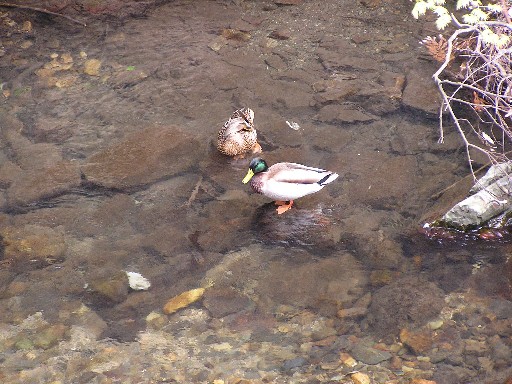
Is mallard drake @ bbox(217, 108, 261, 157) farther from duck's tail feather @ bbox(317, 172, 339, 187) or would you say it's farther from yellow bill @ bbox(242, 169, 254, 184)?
duck's tail feather @ bbox(317, 172, 339, 187)

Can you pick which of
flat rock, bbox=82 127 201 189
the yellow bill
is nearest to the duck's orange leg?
the yellow bill

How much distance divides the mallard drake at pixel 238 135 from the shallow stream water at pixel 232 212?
0.17 m

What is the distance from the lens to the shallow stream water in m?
5.06

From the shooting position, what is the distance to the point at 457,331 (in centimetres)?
514

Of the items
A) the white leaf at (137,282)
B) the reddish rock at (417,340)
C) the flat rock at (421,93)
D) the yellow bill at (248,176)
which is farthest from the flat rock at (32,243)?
the flat rock at (421,93)

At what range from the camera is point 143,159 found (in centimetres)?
691

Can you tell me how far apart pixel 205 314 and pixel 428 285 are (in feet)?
6.18

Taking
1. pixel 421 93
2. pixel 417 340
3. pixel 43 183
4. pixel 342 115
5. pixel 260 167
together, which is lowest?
pixel 43 183

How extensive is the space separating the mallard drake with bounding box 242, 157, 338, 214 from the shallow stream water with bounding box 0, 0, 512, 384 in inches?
9.7

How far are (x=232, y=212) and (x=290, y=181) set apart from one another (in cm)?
65

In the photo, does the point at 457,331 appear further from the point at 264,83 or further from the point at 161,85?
the point at 161,85

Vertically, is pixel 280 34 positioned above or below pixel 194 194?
above

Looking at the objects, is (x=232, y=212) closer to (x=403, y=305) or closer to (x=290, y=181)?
(x=290, y=181)

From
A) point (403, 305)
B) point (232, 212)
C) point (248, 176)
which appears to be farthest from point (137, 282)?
point (403, 305)
